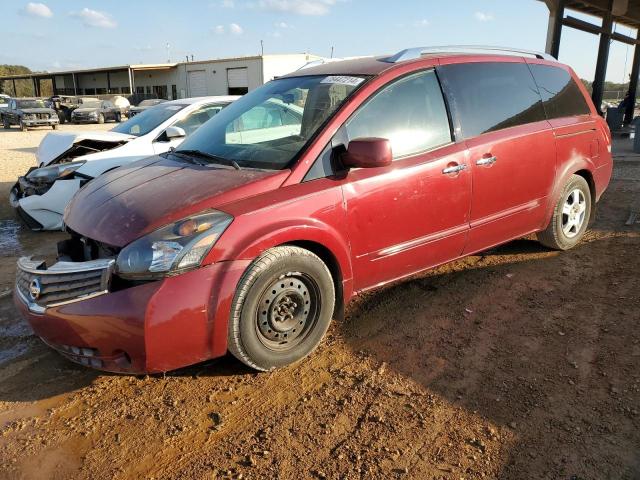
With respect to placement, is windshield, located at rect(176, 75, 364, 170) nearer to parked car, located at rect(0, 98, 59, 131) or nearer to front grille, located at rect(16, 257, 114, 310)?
front grille, located at rect(16, 257, 114, 310)

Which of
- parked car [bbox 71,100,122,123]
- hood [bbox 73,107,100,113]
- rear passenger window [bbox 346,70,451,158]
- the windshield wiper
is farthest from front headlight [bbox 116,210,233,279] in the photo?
hood [bbox 73,107,100,113]

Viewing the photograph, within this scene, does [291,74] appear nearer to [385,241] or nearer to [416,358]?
[385,241]

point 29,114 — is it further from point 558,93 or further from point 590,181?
point 590,181

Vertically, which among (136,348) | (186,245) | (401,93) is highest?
(401,93)

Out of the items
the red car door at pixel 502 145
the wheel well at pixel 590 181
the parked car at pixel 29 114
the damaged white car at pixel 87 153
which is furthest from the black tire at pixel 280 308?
the parked car at pixel 29 114

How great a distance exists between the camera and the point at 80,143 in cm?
679

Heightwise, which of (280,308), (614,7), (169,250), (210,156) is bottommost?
(280,308)

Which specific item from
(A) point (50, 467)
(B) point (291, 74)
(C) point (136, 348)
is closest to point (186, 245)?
(C) point (136, 348)

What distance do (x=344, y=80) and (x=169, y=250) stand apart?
1798mm

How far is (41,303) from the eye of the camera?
9.11 feet

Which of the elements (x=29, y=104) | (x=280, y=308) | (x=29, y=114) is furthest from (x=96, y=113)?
(x=280, y=308)

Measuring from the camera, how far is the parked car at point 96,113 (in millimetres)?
30172

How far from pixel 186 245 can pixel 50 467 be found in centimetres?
121

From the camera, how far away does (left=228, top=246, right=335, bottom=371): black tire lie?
9.18ft
